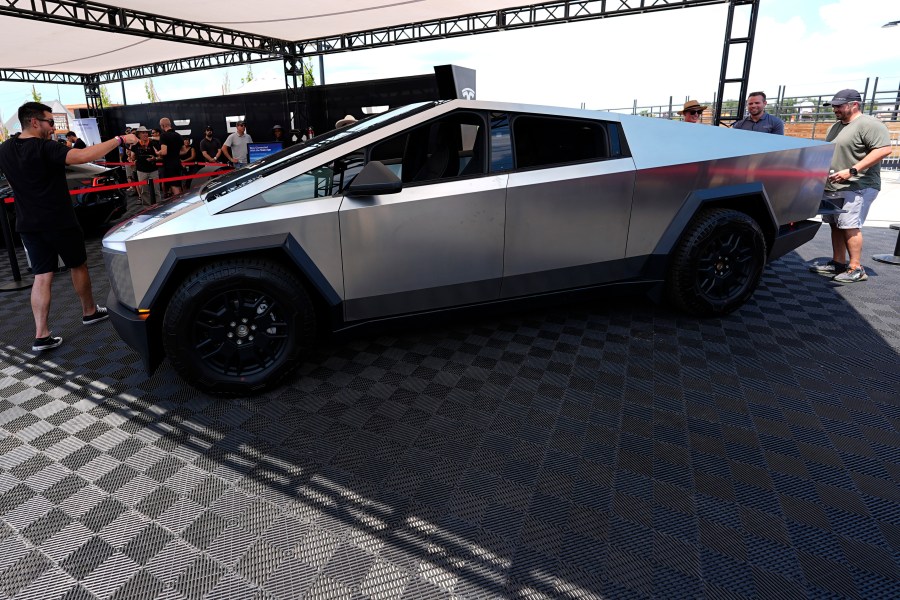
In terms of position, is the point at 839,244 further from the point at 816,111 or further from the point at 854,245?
the point at 816,111

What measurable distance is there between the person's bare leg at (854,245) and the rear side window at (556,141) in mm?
2944

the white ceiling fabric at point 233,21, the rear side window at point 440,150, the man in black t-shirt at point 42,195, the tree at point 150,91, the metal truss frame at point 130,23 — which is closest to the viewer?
the rear side window at point 440,150

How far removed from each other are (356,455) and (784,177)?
3.54 meters

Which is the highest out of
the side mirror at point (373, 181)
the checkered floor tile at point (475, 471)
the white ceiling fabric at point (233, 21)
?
the white ceiling fabric at point (233, 21)

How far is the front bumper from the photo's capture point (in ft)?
8.64

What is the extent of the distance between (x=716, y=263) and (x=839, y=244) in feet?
6.89

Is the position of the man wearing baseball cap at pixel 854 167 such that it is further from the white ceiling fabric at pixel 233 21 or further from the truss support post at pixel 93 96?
the truss support post at pixel 93 96

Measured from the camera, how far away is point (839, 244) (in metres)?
4.85

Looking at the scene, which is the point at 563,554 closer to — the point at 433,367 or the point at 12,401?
the point at 433,367

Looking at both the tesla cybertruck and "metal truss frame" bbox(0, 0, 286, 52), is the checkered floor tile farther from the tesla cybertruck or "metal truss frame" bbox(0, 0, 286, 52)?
"metal truss frame" bbox(0, 0, 286, 52)

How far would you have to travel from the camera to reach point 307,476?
87.8 inches

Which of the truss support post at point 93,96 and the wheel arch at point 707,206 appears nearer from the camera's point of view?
the wheel arch at point 707,206

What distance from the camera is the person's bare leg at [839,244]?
15.7ft

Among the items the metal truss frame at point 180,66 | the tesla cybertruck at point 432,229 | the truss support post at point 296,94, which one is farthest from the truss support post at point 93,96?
the tesla cybertruck at point 432,229
